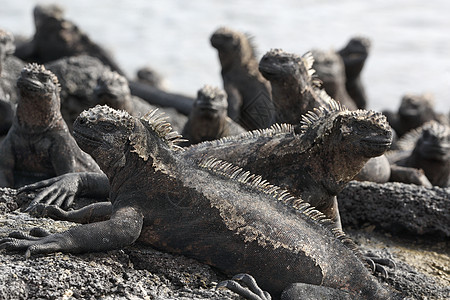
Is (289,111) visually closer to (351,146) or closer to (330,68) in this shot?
(351,146)

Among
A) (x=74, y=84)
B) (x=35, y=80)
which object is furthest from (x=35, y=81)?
(x=74, y=84)

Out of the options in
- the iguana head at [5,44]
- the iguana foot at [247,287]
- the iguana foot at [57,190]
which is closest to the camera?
the iguana foot at [247,287]

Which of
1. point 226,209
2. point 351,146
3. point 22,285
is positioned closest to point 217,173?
point 226,209

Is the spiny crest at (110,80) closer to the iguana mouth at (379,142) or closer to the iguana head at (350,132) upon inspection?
the iguana head at (350,132)

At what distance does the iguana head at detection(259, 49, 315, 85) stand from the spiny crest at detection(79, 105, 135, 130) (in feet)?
6.97

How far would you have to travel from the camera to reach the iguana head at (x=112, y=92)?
7.32 m

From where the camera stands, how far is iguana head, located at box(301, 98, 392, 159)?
14.5 ft

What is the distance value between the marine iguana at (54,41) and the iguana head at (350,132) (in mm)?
6712

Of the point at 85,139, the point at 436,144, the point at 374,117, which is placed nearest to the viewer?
the point at 85,139

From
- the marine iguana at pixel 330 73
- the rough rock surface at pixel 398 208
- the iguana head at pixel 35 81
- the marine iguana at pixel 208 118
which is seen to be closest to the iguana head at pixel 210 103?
the marine iguana at pixel 208 118

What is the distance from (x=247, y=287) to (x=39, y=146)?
2.63m

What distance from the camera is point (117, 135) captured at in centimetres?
411

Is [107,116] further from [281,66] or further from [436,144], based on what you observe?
[436,144]

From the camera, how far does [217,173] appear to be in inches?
169
